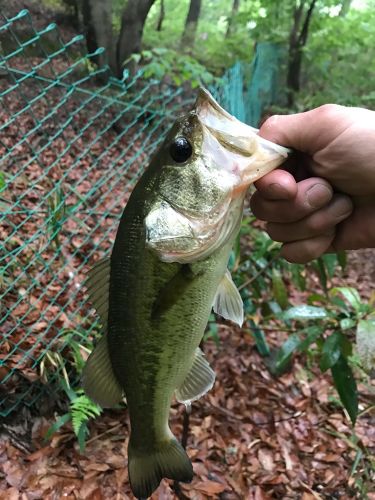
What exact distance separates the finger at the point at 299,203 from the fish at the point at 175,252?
166 millimetres

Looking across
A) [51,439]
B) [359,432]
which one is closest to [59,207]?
[51,439]

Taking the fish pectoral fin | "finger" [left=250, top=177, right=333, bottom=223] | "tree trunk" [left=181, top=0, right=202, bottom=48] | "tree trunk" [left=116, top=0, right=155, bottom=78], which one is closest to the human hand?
"finger" [left=250, top=177, right=333, bottom=223]

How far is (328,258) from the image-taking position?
9.82 ft

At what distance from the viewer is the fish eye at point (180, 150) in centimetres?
131

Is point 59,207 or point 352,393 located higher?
point 59,207

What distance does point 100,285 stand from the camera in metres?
1.50

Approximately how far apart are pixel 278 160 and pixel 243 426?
2.43 metres

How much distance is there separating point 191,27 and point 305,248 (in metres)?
12.2

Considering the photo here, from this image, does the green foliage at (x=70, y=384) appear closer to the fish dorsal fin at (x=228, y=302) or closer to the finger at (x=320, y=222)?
the fish dorsal fin at (x=228, y=302)

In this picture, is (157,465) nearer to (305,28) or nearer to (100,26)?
(100,26)

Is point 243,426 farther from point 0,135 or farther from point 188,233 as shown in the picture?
point 0,135

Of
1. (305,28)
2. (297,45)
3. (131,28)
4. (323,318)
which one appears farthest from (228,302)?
(297,45)

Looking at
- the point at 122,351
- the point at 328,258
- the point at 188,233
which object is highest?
the point at 188,233

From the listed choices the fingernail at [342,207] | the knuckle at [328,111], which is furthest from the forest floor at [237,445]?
the knuckle at [328,111]
